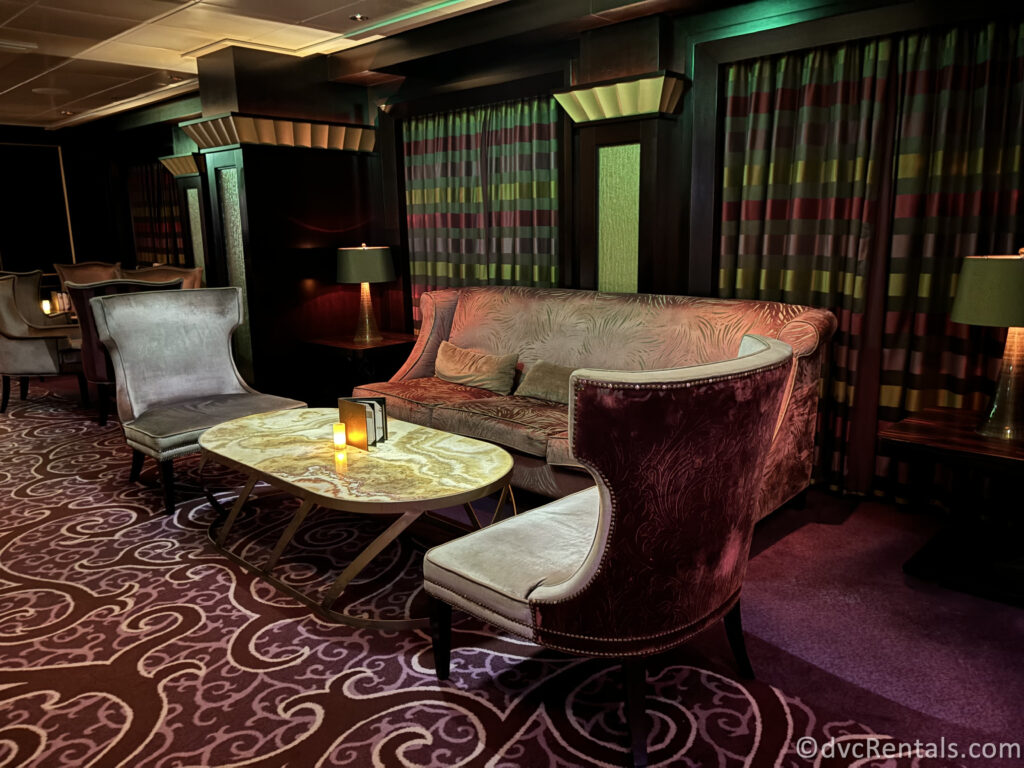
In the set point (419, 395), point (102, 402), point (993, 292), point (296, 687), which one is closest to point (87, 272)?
point (102, 402)

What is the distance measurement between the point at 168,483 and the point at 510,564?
2.18m

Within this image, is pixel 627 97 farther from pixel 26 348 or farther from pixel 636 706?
pixel 26 348

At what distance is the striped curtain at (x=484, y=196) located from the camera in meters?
4.36

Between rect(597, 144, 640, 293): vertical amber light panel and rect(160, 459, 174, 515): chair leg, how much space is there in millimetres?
2325

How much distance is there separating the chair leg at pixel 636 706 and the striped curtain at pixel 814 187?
6.96 ft

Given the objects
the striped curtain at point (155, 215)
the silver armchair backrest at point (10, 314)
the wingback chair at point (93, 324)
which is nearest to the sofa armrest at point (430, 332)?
the wingback chair at point (93, 324)

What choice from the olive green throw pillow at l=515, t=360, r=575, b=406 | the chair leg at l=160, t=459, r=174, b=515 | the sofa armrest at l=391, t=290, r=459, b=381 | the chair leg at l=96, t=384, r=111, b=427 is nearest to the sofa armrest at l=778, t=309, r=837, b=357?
the olive green throw pillow at l=515, t=360, r=575, b=406

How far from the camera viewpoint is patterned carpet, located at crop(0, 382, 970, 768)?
1.81 metres

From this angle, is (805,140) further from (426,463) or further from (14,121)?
(14,121)

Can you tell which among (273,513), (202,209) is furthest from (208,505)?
(202,209)

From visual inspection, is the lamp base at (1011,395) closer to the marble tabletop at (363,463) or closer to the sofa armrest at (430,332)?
the marble tabletop at (363,463)

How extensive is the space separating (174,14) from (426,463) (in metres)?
3.24

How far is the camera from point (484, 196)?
15.4 ft

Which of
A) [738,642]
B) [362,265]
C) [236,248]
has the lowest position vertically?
[738,642]
